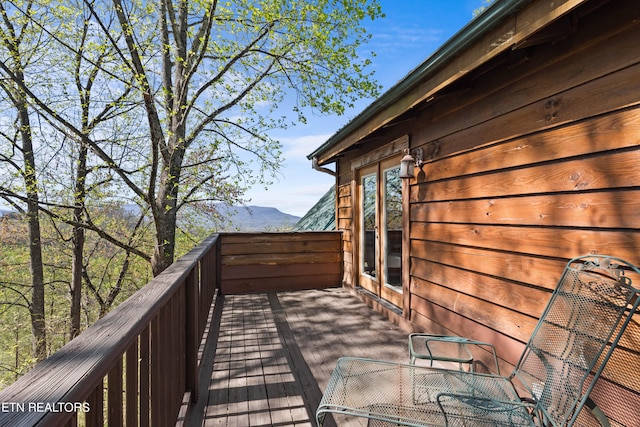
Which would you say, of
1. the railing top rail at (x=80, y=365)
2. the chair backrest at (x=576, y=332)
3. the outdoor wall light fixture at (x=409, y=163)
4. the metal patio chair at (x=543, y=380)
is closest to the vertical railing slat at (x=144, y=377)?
the railing top rail at (x=80, y=365)

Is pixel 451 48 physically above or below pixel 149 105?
below

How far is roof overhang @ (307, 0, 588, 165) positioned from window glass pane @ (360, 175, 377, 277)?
136 cm

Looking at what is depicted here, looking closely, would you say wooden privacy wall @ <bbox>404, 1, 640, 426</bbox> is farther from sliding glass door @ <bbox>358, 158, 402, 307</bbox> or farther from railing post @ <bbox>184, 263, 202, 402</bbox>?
railing post @ <bbox>184, 263, 202, 402</bbox>

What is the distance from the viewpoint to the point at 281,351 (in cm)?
295

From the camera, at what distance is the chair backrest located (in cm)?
133

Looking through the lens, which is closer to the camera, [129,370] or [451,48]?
[129,370]

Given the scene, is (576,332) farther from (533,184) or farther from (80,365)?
(80,365)

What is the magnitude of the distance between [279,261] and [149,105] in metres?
3.02

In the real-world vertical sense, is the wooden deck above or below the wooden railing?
below

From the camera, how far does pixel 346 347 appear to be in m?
3.00

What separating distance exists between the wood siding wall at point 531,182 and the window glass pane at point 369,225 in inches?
49.9

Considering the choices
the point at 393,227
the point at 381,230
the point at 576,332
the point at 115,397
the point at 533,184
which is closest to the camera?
the point at 115,397

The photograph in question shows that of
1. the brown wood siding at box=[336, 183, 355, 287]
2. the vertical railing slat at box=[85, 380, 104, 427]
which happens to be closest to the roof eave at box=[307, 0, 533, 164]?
the brown wood siding at box=[336, 183, 355, 287]

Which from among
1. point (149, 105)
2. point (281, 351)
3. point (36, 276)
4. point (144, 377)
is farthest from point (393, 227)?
point (36, 276)
